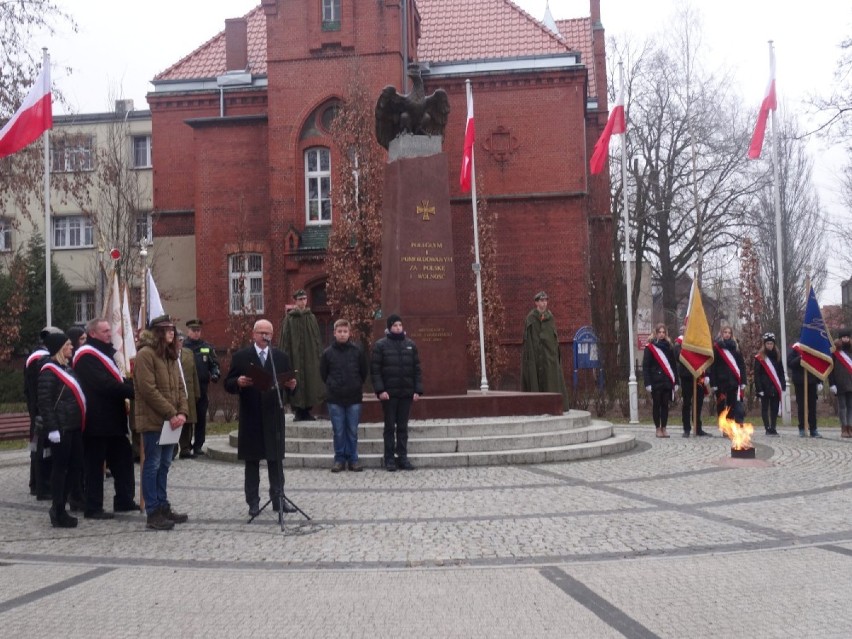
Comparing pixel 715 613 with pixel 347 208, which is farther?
pixel 347 208

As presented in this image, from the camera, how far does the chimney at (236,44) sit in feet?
124

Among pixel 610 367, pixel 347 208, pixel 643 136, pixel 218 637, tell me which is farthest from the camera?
pixel 643 136

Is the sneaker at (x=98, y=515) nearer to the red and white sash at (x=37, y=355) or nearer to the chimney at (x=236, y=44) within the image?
the red and white sash at (x=37, y=355)

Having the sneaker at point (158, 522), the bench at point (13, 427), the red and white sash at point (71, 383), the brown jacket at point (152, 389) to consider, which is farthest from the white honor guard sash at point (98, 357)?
the bench at point (13, 427)

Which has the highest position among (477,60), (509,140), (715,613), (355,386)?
(477,60)

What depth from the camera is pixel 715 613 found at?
18.7 feet

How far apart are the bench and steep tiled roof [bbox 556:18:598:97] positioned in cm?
2987

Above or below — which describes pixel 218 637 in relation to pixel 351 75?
below

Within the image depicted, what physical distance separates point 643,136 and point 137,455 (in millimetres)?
33733

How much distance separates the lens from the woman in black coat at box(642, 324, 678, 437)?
16.5 meters

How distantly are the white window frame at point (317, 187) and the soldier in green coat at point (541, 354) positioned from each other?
19.3m

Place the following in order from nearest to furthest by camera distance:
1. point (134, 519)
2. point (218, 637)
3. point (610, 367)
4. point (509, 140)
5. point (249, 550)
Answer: point (218, 637) → point (249, 550) → point (134, 519) → point (610, 367) → point (509, 140)

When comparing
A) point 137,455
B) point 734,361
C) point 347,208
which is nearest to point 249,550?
point 137,455

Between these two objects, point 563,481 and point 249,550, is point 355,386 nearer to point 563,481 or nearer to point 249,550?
point 563,481
